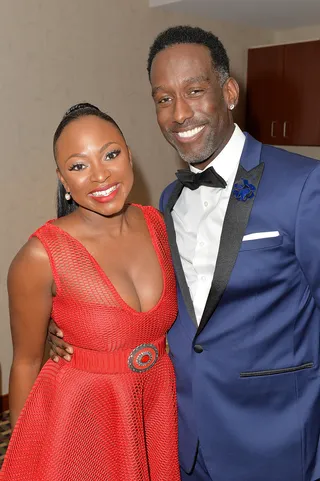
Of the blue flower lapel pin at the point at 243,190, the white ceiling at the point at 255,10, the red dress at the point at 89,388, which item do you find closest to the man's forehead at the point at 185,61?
the blue flower lapel pin at the point at 243,190

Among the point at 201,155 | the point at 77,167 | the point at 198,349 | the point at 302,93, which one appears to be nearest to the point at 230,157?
the point at 201,155

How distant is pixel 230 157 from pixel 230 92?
203 mm

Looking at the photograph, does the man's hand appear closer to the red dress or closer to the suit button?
the red dress

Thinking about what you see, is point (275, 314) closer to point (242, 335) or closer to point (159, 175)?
point (242, 335)

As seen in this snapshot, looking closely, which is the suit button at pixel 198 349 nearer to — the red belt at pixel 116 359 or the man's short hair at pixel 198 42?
the red belt at pixel 116 359

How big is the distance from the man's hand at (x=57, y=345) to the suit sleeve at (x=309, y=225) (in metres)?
0.66

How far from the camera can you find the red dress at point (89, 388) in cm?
128

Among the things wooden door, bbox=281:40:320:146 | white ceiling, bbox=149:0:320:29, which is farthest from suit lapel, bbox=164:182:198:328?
wooden door, bbox=281:40:320:146

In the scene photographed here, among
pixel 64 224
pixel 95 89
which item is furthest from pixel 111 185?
pixel 95 89

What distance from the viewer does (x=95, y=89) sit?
3506 mm

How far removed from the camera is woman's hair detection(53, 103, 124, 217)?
135 centimetres

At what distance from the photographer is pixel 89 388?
1.31m

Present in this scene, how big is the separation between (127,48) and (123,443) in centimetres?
302

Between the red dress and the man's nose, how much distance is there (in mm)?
440
